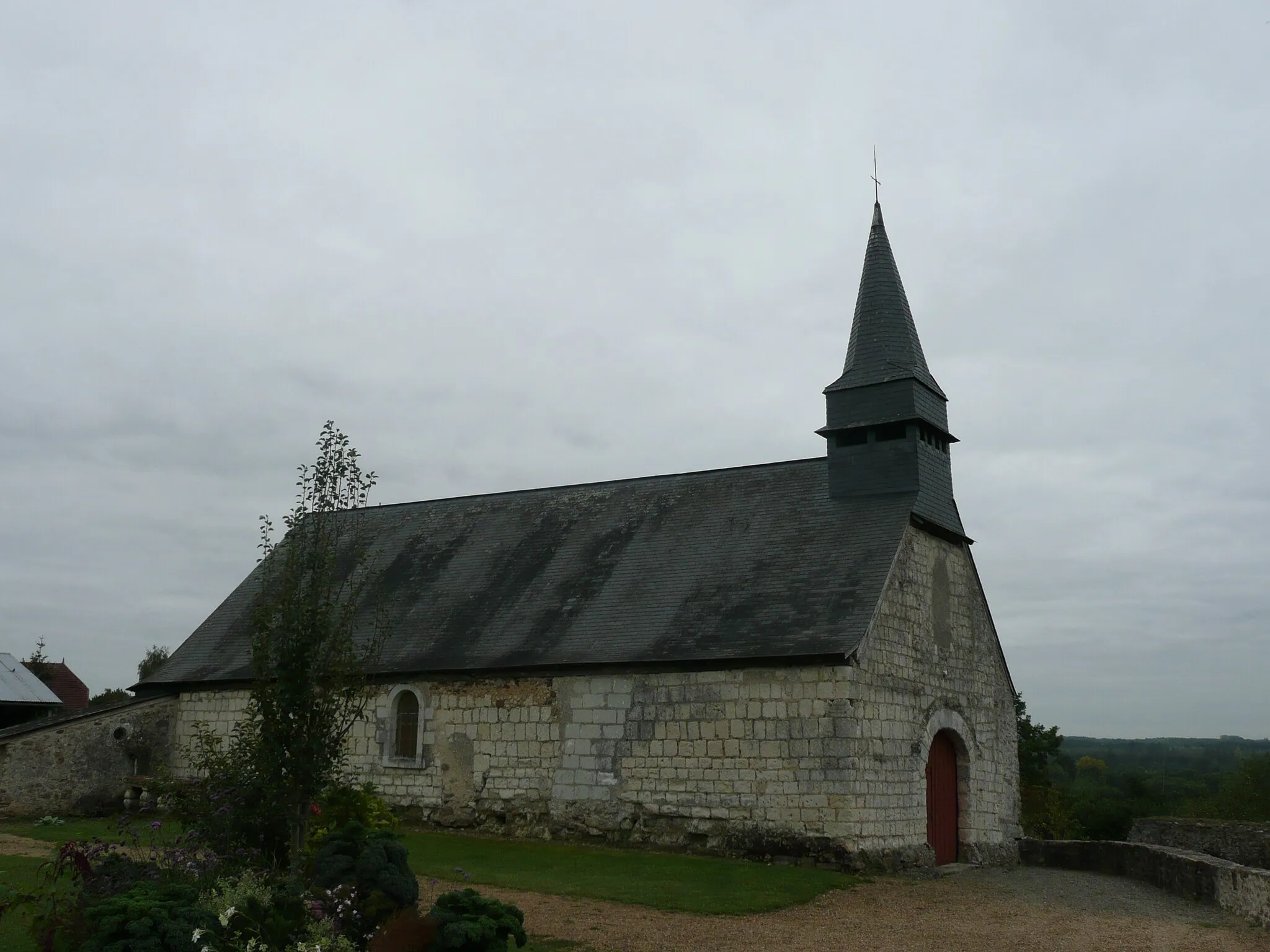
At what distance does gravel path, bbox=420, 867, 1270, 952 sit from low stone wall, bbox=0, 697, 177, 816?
425 inches

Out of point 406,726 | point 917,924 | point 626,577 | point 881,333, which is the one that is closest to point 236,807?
point 917,924

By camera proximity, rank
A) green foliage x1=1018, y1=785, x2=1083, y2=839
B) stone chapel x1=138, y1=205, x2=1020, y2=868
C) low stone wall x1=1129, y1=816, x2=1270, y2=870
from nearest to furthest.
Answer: stone chapel x1=138, y1=205, x2=1020, y2=868 → low stone wall x1=1129, y1=816, x2=1270, y2=870 → green foliage x1=1018, y1=785, x2=1083, y2=839

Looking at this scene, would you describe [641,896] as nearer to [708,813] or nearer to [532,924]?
[532,924]

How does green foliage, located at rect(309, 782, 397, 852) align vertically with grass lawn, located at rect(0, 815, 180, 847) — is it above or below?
above

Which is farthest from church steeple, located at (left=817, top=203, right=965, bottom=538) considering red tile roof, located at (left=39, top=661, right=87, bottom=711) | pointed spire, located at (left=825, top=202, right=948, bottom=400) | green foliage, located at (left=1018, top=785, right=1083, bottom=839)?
Answer: red tile roof, located at (left=39, top=661, right=87, bottom=711)

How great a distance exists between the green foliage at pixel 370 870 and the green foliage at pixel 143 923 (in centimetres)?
110

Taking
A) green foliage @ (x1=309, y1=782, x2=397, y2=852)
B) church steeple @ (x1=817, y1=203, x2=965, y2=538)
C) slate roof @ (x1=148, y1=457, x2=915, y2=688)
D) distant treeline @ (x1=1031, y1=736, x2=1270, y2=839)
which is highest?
church steeple @ (x1=817, y1=203, x2=965, y2=538)

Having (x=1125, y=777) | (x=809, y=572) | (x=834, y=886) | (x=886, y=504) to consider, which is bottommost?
(x=1125, y=777)

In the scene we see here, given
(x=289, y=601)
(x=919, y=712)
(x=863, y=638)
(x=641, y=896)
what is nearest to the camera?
(x=289, y=601)

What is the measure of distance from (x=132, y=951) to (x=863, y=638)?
10630mm

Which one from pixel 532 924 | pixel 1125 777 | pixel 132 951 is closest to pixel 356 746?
pixel 532 924

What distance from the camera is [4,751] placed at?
18516mm

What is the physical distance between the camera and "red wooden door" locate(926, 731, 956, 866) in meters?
16.9

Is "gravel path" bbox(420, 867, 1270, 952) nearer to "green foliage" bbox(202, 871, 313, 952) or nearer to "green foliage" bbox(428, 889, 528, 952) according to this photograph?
"green foliage" bbox(428, 889, 528, 952)
